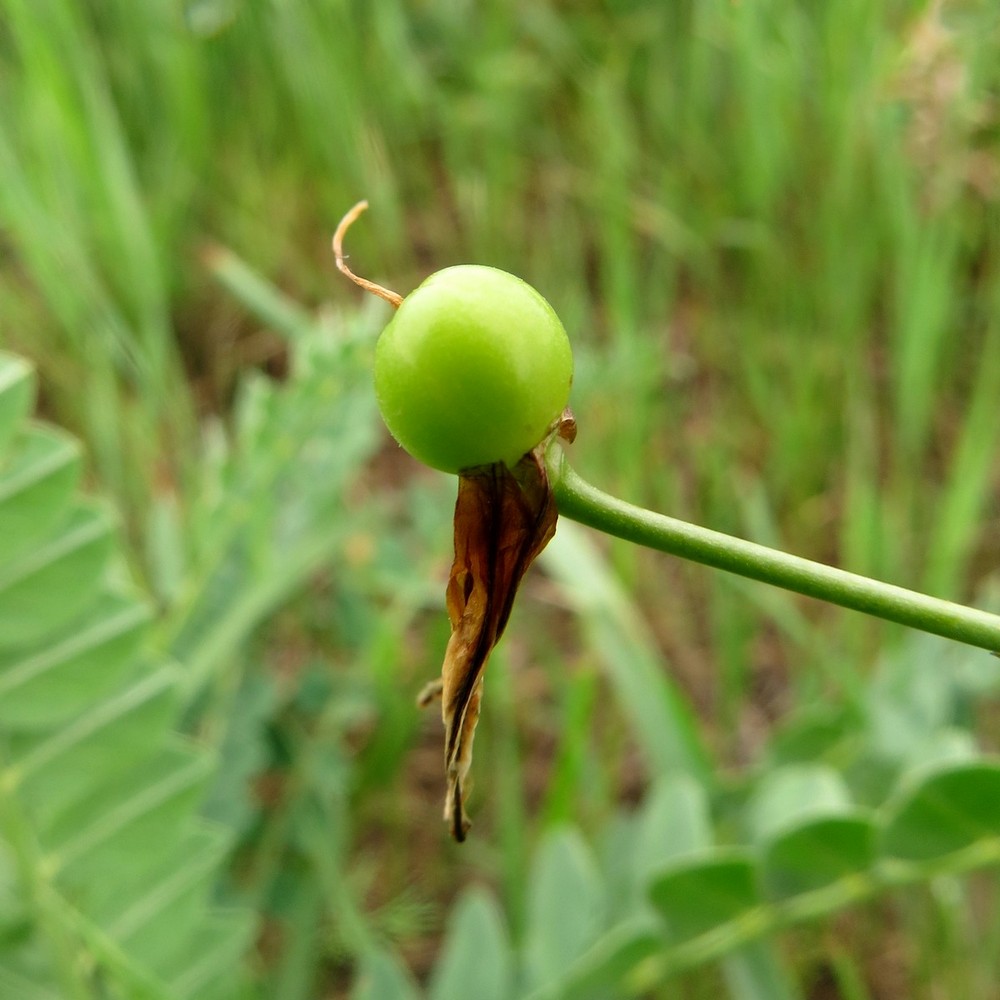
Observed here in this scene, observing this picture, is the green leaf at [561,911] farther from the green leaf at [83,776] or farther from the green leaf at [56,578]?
the green leaf at [56,578]

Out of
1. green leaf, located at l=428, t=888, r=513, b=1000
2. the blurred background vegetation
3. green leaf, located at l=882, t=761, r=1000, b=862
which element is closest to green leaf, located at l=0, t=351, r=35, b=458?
the blurred background vegetation

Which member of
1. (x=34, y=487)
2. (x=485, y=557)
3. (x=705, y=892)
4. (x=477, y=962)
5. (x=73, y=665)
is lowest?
(x=477, y=962)

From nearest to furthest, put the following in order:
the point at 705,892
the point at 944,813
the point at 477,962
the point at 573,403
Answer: the point at 944,813 < the point at 705,892 < the point at 477,962 < the point at 573,403

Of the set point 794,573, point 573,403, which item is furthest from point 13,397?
point 573,403

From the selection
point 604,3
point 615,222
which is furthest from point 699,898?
point 604,3

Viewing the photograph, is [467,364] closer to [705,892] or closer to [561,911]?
[705,892]

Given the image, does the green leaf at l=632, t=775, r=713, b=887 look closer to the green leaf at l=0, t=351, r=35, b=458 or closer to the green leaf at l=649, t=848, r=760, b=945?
the green leaf at l=649, t=848, r=760, b=945

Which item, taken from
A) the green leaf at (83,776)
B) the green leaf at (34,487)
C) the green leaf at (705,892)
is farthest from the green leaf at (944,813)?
the green leaf at (34,487)
